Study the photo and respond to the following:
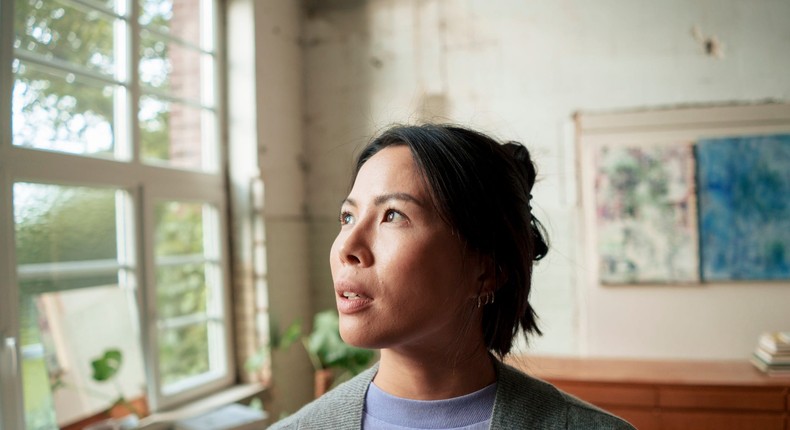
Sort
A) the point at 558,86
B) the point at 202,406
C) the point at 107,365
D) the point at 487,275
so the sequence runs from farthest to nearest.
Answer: the point at 558,86
the point at 202,406
the point at 107,365
the point at 487,275

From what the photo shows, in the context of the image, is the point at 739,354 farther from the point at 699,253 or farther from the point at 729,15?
the point at 729,15

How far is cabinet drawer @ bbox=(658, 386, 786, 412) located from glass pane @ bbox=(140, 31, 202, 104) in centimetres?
292

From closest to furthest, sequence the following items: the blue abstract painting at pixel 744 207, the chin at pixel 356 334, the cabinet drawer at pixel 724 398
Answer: the chin at pixel 356 334
the cabinet drawer at pixel 724 398
the blue abstract painting at pixel 744 207

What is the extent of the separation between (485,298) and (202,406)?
97.5 inches

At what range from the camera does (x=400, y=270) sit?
0.96m

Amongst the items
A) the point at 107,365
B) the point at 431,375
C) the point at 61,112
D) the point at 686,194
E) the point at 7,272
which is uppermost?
the point at 61,112

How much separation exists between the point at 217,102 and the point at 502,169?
2967mm

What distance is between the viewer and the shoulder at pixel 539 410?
3.26 feet

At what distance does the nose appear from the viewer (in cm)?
98

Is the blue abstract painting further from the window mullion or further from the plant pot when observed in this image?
the window mullion

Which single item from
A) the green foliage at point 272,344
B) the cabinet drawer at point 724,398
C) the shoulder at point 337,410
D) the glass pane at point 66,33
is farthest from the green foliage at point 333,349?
the shoulder at point 337,410


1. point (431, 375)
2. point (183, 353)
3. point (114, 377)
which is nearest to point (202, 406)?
point (183, 353)

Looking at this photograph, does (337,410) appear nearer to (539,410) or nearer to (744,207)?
(539,410)

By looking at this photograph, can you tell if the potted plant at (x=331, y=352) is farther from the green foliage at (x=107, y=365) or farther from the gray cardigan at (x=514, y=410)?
the gray cardigan at (x=514, y=410)
